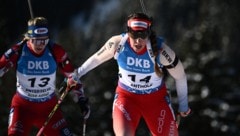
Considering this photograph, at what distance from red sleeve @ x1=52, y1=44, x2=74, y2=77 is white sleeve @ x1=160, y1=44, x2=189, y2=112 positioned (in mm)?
1442

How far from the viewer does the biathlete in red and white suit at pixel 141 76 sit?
33.2 ft

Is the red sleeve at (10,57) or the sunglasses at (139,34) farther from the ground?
the sunglasses at (139,34)

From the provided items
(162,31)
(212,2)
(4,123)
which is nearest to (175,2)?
(162,31)

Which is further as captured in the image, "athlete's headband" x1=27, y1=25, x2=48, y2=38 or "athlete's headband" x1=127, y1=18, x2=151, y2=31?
"athlete's headband" x1=27, y1=25, x2=48, y2=38

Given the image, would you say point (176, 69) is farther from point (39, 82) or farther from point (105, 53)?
point (39, 82)

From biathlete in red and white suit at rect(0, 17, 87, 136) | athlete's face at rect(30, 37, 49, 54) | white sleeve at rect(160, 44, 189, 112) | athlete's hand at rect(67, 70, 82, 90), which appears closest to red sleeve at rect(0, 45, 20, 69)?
biathlete in red and white suit at rect(0, 17, 87, 136)

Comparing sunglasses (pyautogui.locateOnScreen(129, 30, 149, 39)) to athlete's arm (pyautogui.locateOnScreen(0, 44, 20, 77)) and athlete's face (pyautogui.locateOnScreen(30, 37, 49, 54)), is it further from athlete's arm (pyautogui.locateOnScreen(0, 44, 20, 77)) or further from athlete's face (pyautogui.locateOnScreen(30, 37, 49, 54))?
athlete's arm (pyautogui.locateOnScreen(0, 44, 20, 77))

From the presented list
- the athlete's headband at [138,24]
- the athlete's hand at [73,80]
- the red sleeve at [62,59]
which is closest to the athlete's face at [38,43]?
the red sleeve at [62,59]

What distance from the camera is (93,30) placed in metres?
124

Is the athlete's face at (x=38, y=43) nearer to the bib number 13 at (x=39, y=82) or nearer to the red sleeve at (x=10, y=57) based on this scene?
the red sleeve at (x=10, y=57)

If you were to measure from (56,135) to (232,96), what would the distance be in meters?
32.9

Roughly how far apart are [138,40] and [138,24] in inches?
8.9

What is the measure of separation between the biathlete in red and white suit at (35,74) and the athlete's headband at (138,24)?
1.16 m

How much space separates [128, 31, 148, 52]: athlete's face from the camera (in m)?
10.0
